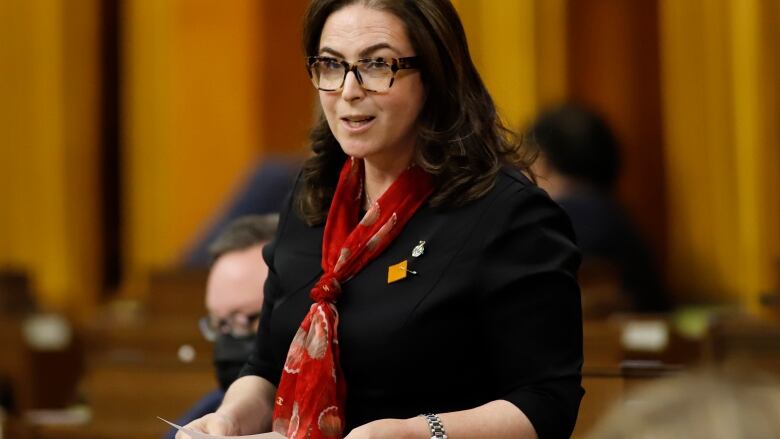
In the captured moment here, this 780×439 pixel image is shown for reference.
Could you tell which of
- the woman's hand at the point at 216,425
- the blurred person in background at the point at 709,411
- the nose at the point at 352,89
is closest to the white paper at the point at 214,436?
the woman's hand at the point at 216,425

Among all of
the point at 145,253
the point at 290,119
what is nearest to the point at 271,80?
the point at 290,119

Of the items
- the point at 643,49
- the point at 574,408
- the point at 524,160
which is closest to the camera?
the point at 574,408

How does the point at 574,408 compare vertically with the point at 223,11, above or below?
below

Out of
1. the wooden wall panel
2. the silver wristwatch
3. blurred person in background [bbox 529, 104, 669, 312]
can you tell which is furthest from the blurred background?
the silver wristwatch

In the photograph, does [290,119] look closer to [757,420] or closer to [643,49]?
[643,49]

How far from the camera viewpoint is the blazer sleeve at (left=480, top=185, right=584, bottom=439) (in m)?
1.87

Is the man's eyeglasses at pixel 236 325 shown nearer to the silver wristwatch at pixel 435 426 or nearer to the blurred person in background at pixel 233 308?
the blurred person in background at pixel 233 308

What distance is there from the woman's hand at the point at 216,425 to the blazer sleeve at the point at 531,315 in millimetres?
379

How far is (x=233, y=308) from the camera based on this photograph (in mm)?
2582

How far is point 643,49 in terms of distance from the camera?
20.8 feet

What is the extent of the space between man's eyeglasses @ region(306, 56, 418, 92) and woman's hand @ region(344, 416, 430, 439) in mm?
457

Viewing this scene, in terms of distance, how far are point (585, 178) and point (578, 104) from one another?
0.39m

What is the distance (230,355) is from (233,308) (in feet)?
0.29

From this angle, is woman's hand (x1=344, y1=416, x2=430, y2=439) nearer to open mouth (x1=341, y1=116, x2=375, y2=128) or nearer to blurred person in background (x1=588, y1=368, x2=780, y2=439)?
open mouth (x1=341, y1=116, x2=375, y2=128)
